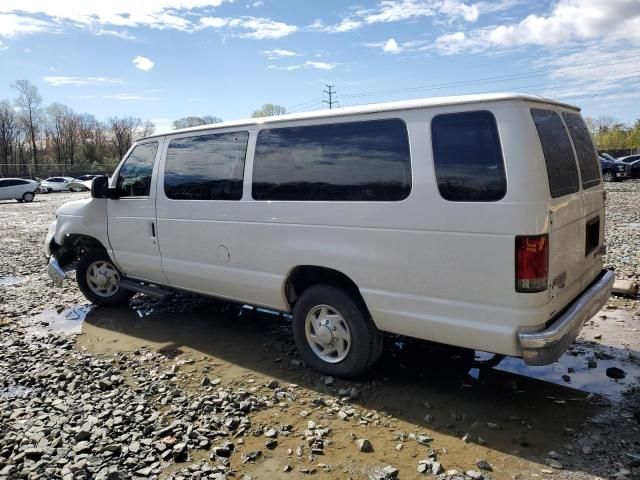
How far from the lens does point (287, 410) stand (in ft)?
13.0

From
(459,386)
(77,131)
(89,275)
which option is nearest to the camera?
(459,386)

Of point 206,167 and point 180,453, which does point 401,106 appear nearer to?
point 206,167


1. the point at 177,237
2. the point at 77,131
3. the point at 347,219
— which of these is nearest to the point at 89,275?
the point at 177,237

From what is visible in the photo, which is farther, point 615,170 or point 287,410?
point 615,170

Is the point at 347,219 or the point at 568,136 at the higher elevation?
the point at 568,136

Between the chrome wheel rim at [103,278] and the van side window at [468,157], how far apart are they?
4.98m

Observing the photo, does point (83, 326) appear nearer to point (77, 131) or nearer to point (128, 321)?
point (128, 321)

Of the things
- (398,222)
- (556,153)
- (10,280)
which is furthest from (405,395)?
(10,280)

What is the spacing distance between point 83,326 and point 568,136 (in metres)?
5.92

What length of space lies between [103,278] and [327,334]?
3.98m

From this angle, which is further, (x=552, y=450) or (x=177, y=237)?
(x=177, y=237)

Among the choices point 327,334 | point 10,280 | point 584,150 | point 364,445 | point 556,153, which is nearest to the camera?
point 364,445

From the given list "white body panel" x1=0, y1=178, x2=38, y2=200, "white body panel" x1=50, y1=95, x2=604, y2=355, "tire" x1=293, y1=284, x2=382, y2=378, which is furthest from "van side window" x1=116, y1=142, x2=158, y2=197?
"white body panel" x1=0, y1=178, x2=38, y2=200

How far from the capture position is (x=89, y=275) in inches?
273
